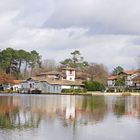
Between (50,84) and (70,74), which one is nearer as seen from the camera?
(50,84)

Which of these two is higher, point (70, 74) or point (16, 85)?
point (70, 74)

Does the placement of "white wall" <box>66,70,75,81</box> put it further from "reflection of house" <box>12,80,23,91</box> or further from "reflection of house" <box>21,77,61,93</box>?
"reflection of house" <box>12,80,23,91</box>

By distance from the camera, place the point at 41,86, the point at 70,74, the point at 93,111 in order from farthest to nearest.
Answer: the point at 70,74
the point at 41,86
the point at 93,111

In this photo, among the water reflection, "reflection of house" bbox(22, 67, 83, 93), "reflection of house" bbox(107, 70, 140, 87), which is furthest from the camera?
"reflection of house" bbox(107, 70, 140, 87)

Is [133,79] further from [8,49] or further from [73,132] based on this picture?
[73,132]

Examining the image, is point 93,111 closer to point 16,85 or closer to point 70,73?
point 70,73

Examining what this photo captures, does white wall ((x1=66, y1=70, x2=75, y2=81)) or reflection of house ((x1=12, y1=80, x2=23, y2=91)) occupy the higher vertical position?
white wall ((x1=66, y1=70, x2=75, y2=81))

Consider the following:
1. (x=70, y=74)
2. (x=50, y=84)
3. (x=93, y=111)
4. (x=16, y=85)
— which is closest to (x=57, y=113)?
(x=93, y=111)

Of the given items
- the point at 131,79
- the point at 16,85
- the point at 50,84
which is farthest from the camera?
the point at 131,79

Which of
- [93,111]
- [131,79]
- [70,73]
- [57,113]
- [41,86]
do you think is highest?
[70,73]

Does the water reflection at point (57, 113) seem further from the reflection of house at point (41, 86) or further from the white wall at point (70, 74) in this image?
the white wall at point (70, 74)

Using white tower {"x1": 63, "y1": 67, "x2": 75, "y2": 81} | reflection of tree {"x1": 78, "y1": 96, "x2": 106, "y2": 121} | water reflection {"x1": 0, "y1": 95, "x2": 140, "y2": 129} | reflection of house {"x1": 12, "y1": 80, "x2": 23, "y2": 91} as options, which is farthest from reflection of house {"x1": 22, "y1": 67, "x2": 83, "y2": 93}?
water reflection {"x1": 0, "y1": 95, "x2": 140, "y2": 129}

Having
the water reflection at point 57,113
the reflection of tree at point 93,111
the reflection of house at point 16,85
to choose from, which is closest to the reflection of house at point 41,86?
the reflection of house at point 16,85

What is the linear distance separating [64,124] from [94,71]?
375 feet
